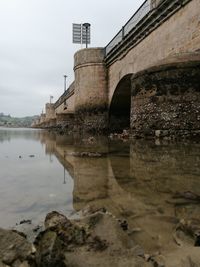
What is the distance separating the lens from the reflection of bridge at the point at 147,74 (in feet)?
28.7

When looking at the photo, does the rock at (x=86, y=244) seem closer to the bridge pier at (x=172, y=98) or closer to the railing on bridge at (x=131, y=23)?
the bridge pier at (x=172, y=98)

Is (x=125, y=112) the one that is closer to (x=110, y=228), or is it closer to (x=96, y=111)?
(x=96, y=111)

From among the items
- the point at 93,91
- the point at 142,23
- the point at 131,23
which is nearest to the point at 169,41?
the point at 142,23

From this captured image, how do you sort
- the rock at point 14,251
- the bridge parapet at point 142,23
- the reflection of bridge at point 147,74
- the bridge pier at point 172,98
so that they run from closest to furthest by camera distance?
1. the rock at point 14,251
2. the bridge pier at point 172,98
3. the reflection of bridge at point 147,74
4. the bridge parapet at point 142,23

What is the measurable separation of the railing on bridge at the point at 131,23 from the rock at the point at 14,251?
1291cm

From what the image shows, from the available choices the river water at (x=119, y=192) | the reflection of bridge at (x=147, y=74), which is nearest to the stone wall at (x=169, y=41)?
the reflection of bridge at (x=147, y=74)

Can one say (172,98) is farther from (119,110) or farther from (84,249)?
(119,110)

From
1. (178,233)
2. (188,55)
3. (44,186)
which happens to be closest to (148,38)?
(188,55)

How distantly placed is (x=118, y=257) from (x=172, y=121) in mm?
7263

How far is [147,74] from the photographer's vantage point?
9.68 m

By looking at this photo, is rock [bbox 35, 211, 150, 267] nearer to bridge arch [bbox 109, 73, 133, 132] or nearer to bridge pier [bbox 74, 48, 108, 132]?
bridge arch [bbox 109, 73, 133, 132]

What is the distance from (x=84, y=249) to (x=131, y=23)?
1492 cm

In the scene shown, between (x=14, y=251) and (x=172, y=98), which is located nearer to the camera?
(x=14, y=251)

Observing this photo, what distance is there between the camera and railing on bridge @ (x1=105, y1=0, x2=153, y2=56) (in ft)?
43.9
